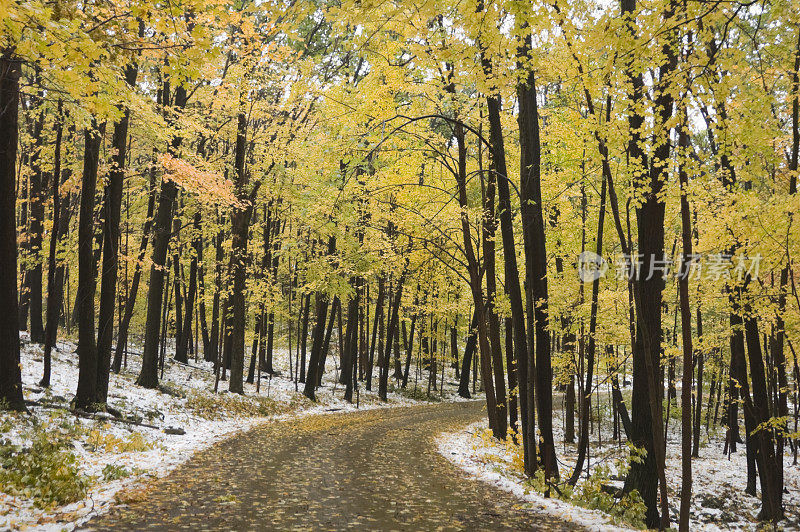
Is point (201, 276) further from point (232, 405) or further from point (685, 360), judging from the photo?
point (685, 360)

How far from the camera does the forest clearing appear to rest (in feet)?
19.2

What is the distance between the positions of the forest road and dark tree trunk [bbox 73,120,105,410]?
2954 millimetres

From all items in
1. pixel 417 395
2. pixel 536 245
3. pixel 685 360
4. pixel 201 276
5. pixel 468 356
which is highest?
pixel 536 245

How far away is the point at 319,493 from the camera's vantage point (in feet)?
23.1

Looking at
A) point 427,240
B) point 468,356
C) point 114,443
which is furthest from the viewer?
point 468,356

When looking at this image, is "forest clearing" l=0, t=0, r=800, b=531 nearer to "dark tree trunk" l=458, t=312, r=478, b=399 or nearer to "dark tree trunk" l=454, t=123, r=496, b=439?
"dark tree trunk" l=454, t=123, r=496, b=439

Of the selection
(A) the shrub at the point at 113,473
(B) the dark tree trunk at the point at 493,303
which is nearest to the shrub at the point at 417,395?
(B) the dark tree trunk at the point at 493,303

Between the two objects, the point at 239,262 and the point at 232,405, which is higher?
the point at 239,262

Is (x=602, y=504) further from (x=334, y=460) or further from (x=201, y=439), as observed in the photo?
(x=201, y=439)

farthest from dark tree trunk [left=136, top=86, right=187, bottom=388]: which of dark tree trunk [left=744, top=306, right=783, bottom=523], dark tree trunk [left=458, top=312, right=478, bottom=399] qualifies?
dark tree trunk [left=458, top=312, right=478, bottom=399]

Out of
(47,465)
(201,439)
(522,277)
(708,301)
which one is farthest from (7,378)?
(522,277)

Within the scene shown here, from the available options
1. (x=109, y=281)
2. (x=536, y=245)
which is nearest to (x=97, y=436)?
(x=109, y=281)

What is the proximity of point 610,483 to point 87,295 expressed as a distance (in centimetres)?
1260

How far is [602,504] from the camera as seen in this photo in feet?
27.2
